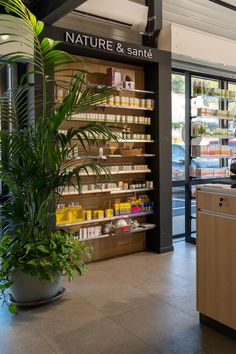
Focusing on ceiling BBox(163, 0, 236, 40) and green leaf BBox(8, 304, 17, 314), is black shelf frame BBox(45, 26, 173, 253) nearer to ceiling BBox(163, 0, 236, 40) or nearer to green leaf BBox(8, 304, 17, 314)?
ceiling BBox(163, 0, 236, 40)

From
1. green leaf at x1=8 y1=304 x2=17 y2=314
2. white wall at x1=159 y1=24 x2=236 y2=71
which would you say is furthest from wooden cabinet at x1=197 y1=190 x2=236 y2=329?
white wall at x1=159 y1=24 x2=236 y2=71

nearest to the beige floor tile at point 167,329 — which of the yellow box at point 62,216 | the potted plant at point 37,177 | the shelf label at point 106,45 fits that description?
the potted plant at point 37,177

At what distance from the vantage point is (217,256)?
250 centimetres

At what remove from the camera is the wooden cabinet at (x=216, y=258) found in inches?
94.0

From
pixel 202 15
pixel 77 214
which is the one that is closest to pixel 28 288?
pixel 77 214

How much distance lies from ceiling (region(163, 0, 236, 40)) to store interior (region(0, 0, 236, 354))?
0.02 metres

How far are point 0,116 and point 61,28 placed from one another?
4.58ft

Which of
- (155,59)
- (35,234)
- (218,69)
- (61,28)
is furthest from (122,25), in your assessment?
(35,234)

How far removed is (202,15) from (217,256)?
410cm

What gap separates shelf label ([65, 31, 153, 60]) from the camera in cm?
386

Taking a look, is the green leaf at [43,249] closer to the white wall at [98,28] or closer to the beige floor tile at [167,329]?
the beige floor tile at [167,329]

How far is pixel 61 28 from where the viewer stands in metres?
3.79

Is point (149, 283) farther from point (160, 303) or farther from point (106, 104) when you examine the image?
point (106, 104)

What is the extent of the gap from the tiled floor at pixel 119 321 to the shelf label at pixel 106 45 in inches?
108
